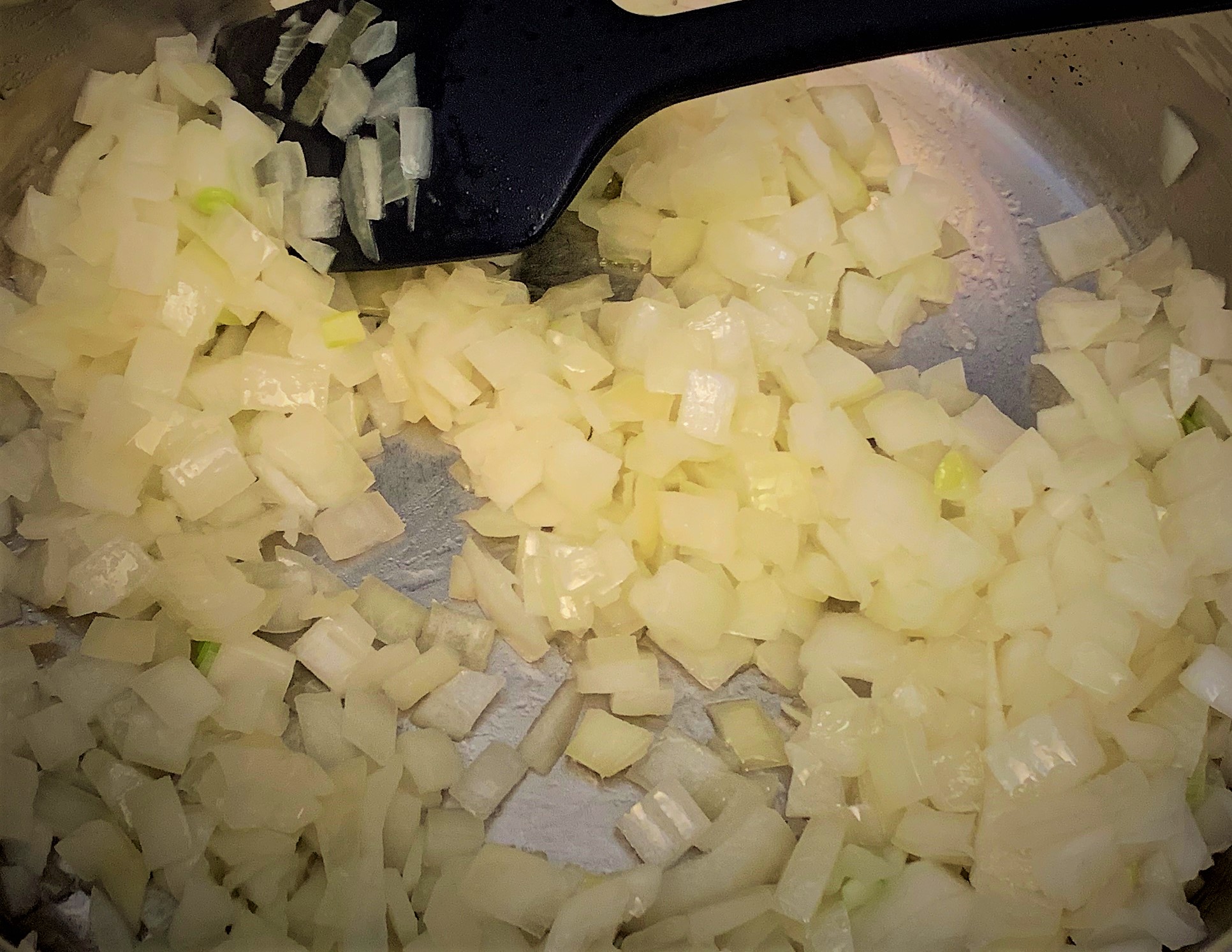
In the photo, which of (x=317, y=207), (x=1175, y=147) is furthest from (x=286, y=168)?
(x=1175, y=147)

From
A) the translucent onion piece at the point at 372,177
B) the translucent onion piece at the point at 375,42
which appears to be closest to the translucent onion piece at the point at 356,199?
the translucent onion piece at the point at 372,177

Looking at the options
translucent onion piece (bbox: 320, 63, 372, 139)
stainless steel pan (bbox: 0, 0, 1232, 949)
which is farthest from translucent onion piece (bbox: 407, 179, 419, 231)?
stainless steel pan (bbox: 0, 0, 1232, 949)

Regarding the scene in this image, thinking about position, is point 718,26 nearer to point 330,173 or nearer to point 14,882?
point 330,173

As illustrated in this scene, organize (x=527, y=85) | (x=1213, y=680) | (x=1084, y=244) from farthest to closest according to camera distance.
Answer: (x=1084, y=244) → (x=527, y=85) → (x=1213, y=680)

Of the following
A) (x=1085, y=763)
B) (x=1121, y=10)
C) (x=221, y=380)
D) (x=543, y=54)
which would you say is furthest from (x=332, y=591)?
(x=1121, y=10)

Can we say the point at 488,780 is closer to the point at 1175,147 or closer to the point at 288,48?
the point at 288,48

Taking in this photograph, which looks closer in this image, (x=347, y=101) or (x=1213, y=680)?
(x=1213, y=680)

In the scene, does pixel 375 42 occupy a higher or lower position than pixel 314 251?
higher
